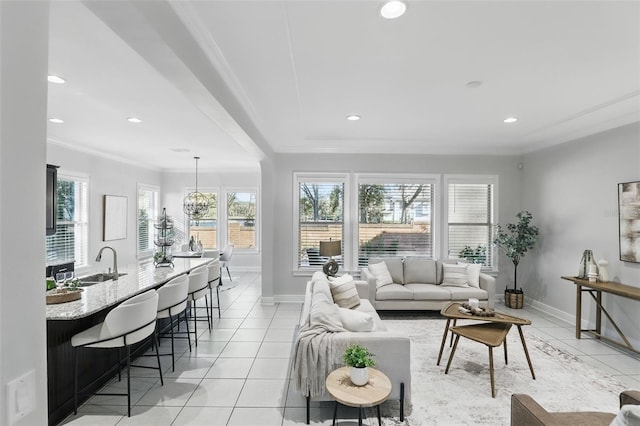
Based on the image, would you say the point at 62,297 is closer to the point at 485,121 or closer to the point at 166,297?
the point at 166,297

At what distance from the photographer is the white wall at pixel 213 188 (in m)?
8.44

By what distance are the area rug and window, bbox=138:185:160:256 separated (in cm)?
672

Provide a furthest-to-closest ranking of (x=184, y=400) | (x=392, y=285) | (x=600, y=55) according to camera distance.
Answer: (x=392, y=285), (x=184, y=400), (x=600, y=55)

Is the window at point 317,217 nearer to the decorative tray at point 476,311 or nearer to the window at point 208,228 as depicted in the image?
the decorative tray at point 476,311

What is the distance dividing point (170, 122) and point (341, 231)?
3.19m

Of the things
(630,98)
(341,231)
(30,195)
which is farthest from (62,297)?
(630,98)

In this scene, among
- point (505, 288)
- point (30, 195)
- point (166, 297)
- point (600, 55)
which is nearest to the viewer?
point (30, 195)

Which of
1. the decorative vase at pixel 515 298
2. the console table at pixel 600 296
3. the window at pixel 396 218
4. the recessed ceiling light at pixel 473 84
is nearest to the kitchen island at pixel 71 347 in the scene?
the window at pixel 396 218

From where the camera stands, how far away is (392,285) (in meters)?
5.06

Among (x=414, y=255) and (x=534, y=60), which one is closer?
(x=534, y=60)

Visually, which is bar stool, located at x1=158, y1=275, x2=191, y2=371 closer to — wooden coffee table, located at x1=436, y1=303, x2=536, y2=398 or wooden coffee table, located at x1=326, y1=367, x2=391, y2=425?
wooden coffee table, located at x1=326, y1=367, x2=391, y2=425

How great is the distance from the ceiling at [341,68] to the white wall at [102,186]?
0.69m

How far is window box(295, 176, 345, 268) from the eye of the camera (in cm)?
568

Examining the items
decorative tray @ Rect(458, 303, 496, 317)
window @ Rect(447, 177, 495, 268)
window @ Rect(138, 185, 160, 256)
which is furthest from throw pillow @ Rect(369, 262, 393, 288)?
window @ Rect(138, 185, 160, 256)
